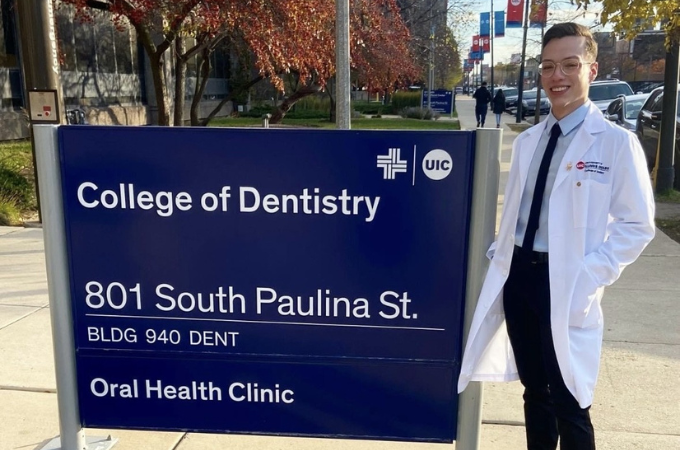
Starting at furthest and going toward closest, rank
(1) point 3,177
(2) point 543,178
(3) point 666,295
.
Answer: (1) point 3,177
(3) point 666,295
(2) point 543,178

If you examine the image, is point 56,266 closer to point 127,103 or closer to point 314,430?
point 314,430

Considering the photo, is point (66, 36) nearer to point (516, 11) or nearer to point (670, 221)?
point (670, 221)

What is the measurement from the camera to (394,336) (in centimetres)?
247

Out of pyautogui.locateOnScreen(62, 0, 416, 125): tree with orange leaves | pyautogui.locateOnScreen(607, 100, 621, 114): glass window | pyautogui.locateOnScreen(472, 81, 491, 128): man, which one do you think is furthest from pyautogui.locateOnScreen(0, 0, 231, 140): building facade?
pyautogui.locateOnScreen(607, 100, 621, 114): glass window

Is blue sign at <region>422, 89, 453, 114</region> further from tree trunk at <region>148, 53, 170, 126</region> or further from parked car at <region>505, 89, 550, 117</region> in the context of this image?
tree trunk at <region>148, 53, 170, 126</region>

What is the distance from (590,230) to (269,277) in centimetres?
A: 119

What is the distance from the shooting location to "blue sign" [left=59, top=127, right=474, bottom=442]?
2.35m

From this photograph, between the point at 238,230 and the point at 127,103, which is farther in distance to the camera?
the point at 127,103

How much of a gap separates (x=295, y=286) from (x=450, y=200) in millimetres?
680

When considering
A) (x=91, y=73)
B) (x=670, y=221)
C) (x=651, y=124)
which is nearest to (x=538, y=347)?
(x=670, y=221)

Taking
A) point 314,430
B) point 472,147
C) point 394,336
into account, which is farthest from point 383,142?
point 314,430

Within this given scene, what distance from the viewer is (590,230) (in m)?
2.18

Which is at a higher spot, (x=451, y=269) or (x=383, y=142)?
(x=383, y=142)

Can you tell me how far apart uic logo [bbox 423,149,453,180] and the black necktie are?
0.33 m
